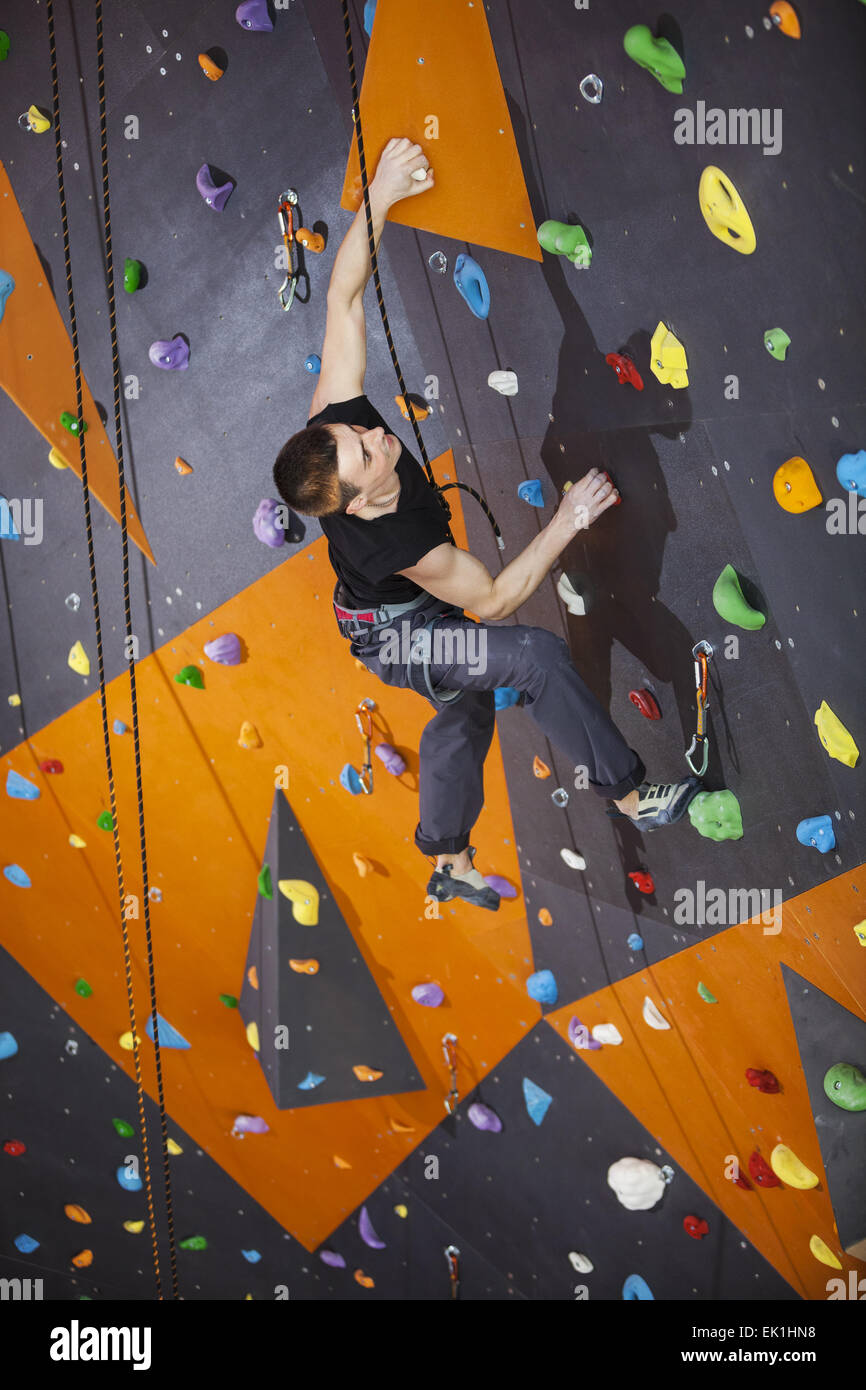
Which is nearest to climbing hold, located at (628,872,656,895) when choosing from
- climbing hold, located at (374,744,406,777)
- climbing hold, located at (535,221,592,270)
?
climbing hold, located at (374,744,406,777)

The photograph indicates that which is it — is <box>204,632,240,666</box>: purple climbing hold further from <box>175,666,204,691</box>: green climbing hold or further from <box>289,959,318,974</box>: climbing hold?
<box>289,959,318,974</box>: climbing hold

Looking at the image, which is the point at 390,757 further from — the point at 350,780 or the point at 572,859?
the point at 572,859

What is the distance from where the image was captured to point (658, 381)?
101 inches

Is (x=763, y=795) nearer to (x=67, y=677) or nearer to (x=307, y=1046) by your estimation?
(x=307, y=1046)

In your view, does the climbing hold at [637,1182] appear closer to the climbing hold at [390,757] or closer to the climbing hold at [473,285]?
the climbing hold at [390,757]

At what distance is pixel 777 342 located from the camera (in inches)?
93.0

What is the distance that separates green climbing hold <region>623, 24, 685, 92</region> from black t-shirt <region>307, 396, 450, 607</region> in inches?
31.6

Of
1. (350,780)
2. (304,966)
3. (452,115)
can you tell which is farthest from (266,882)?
(452,115)

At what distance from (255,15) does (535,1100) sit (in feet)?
9.19

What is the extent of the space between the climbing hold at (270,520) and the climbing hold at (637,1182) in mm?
1885

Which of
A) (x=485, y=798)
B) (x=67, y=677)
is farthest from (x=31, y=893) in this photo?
(x=485, y=798)

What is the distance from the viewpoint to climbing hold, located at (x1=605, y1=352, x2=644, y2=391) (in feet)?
8.45

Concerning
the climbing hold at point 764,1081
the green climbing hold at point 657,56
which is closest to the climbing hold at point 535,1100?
the climbing hold at point 764,1081

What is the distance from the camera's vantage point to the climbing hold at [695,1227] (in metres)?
3.42
